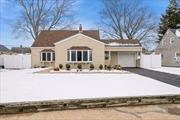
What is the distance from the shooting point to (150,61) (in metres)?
31.0

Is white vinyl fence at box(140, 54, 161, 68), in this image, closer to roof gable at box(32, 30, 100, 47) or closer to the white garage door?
the white garage door

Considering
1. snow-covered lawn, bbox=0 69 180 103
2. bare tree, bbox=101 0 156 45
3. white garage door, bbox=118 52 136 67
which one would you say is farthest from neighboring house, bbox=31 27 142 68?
bare tree, bbox=101 0 156 45

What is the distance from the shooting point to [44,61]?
1140 inches

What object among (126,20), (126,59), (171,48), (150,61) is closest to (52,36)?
(126,59)

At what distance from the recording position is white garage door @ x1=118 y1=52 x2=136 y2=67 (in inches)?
1220

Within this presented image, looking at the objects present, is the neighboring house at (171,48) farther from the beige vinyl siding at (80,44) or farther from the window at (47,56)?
the window at (47,56)

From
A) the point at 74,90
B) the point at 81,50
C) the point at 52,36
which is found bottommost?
the point at 74,90

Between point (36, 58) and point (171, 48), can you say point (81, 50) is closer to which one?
point (36, 58)

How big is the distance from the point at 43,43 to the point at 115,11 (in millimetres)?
20767

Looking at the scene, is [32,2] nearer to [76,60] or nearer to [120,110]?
[76,60]

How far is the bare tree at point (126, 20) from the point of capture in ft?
149

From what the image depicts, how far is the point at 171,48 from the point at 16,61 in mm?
21559

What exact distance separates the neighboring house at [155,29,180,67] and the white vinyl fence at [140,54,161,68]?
3111 millimetres

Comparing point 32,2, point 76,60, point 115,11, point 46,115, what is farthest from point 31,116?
point 115,11
